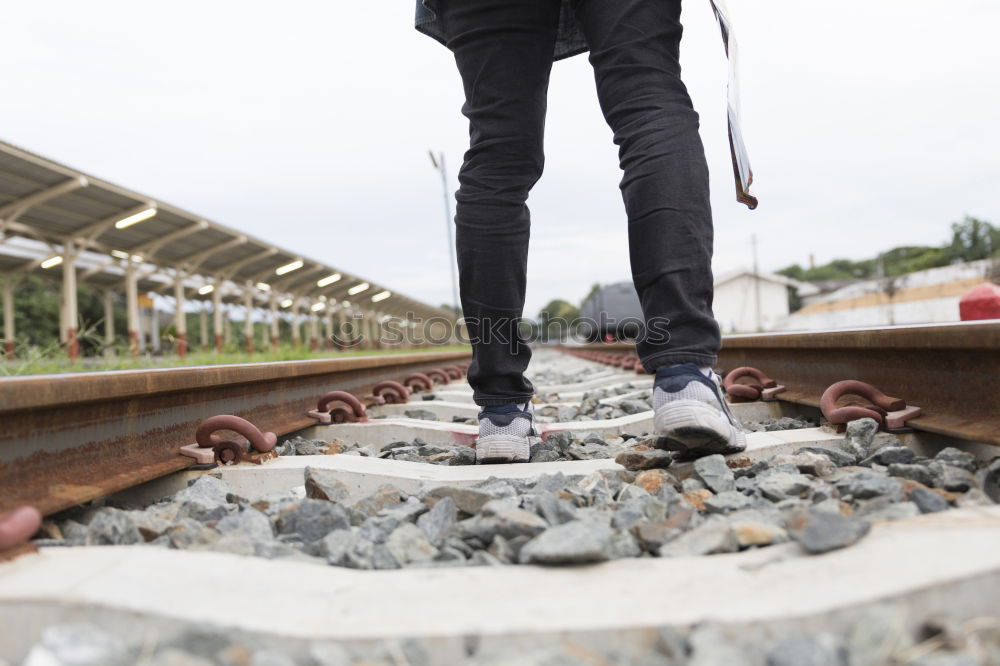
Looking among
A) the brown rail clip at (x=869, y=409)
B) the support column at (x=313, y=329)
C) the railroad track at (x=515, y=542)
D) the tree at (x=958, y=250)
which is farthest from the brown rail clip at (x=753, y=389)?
the tree at (x=958, y=250)

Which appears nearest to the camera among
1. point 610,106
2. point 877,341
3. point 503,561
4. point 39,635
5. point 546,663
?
point 546,663

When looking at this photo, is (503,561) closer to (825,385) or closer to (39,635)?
(39,635)

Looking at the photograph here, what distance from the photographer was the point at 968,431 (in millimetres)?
1656

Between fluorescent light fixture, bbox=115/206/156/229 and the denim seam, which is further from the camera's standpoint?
fluorescent light fixture, bbox=115/206/156/229

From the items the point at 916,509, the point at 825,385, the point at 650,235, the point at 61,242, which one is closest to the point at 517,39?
the point at 650,235

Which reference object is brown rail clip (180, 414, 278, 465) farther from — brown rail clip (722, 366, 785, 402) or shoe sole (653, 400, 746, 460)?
brown rail clip (722, 366, 785, 402)

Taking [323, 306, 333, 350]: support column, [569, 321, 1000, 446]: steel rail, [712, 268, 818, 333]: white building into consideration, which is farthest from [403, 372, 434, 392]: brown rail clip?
[712, 268, 818, 333]: white building

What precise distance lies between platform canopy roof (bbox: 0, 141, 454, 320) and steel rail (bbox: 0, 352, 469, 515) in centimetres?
1058

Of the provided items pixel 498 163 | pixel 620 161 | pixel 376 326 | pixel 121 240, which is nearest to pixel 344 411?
pixel 498 163

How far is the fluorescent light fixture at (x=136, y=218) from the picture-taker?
1412cm

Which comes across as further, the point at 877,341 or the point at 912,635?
the point at 877,341

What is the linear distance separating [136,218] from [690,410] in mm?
15040

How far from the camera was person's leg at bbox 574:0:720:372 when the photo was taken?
1687 millimetres

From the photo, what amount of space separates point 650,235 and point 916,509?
826 millimetres
